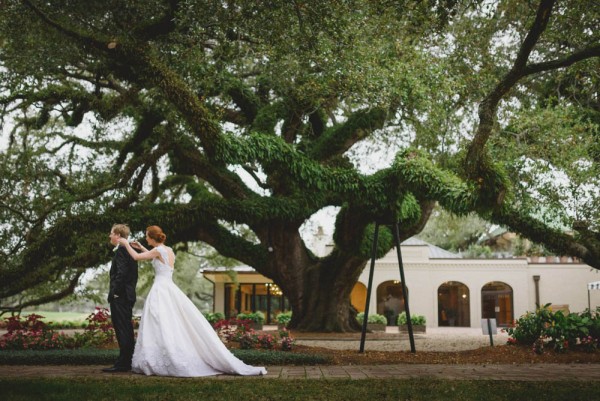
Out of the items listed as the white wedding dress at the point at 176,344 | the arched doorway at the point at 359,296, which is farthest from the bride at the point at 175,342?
the arched doorway at the point at 359,296

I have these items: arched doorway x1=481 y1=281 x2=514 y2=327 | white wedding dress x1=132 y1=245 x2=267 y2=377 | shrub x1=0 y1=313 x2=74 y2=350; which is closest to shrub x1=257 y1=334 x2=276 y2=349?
shrub x1=0 y1=313 x2=74 y2=350

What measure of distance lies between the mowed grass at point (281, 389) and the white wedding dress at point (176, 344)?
314 mm

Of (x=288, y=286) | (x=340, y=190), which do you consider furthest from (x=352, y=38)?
(x=288, y=286)

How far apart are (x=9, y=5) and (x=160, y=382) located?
7.26 meters

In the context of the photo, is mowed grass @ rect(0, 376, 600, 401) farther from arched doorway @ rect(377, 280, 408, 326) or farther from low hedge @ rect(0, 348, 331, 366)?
arched doorway @ rect(377, 280, 408, 326)

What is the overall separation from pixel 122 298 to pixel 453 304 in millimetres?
29492

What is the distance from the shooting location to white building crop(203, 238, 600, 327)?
32.1 meters

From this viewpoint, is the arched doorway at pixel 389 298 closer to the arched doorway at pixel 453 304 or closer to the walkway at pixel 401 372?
the arched doorway at pixel 453 304

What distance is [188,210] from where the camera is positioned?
1462 centimetres

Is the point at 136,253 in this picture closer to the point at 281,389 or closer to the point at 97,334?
the point at 281,389

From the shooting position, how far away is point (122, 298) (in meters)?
7.19

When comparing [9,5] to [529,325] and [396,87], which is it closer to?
[396,87]

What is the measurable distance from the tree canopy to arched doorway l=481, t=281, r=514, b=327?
17.4m

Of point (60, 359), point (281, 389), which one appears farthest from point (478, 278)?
point (281, 389)
